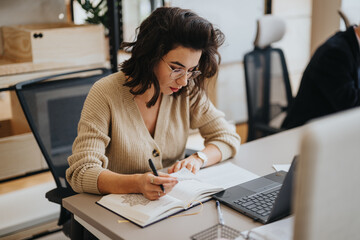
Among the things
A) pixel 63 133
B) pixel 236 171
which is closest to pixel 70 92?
pixel 63 133

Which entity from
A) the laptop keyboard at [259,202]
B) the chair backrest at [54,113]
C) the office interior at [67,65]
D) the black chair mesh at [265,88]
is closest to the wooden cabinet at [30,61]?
the office interior at [67,65]

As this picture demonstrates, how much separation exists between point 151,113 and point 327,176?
108 cm

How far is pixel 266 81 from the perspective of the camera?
105 inches

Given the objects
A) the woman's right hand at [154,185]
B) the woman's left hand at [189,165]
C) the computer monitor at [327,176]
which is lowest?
the woman's left hand at [189,165]

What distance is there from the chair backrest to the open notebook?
1.58ft

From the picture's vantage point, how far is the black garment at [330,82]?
2.37m

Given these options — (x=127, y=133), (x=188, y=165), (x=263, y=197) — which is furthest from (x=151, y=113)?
(x=263, y=197)

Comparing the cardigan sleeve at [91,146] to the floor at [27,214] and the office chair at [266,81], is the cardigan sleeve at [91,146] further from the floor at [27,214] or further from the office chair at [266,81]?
the office chair at [266,81]

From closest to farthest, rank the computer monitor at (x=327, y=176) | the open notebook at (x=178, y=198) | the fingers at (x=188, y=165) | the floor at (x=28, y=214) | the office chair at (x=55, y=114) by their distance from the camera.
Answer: the computer monitor at (x=327, y=176)
the open notebook at (x=178, y=198)
the fingers at (x=188, y=165)
the office chair at (x=55, y=114)
the floor at (x=28, y=214)

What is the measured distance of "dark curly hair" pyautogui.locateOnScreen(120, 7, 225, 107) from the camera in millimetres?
1461

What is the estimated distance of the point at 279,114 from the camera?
2766 mm

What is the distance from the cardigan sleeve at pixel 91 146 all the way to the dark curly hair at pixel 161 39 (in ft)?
0.42

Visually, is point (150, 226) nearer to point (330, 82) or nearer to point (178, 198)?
point (178, 198)

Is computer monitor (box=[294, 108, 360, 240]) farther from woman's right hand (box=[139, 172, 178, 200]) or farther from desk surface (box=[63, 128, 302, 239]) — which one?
woman's right hand (box=[139, 172, 178, 200])
